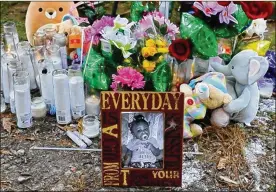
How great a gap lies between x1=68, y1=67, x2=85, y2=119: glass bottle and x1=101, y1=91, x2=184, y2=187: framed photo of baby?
472 mm

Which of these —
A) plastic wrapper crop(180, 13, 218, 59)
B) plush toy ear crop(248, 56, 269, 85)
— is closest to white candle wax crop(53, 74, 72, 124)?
plastic wrapper crop(180, 13, 218, 59)

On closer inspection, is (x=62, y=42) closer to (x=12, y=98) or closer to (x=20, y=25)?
(x=12, y=98)

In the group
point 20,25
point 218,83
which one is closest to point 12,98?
point 218,83

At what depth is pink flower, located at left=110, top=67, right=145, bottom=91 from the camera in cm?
224

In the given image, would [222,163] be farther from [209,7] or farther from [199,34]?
[209,7]

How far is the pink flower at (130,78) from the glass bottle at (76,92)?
0.23m

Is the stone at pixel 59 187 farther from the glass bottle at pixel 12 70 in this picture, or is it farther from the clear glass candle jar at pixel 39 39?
the clear glass candle jar at pixel 39 39

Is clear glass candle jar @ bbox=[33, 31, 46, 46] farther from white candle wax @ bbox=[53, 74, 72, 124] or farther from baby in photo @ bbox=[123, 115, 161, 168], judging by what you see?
baby in photo @ bbox=[123, 115, 161, 168]

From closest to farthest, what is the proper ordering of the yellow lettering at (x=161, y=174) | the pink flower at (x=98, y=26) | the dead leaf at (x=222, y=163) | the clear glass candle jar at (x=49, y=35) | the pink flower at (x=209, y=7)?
the yellow lettering at (x=161, y=174), the dead leaf at (x=222, y=163), the pink flower at (x=209, y=7), the pink flower at (x=98, y=26), the clear glass candle jar at (x=49, y=35)

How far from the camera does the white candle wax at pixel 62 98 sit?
2359mm

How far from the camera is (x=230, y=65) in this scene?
2.40 meters

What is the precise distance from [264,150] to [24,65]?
3.88 feet

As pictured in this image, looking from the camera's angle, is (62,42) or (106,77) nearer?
(106,77)

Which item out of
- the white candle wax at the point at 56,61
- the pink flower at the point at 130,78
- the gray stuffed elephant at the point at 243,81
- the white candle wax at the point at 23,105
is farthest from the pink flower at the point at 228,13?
the white candle wax at the point at 23,105
